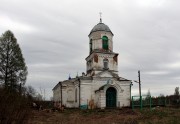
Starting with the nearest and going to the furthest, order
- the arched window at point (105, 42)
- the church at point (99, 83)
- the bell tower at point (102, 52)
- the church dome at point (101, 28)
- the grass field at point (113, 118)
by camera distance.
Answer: the grass field at point (113, 118) → the church at point (99, 83) → the bell tower at point (102, 52) → the arched window at point (105, 42) → the church dome at point (101, 28)

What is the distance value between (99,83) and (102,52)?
359 cm

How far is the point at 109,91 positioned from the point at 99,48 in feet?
16.8

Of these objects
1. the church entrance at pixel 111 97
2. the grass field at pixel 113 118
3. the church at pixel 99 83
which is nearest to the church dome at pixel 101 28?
the church at pixel 99 83

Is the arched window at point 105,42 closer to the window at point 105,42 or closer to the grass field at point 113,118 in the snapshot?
the window at point 105,42

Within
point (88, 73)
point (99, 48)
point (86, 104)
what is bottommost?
point (86, 104)

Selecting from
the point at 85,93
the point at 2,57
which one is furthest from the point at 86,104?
the point at 2,57

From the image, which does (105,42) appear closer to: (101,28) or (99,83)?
(101,28)

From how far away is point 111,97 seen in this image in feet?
104

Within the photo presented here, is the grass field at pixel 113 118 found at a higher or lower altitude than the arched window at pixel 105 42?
lower

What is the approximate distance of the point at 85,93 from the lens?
1232 inches

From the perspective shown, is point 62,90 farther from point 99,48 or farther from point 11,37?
point 11,37

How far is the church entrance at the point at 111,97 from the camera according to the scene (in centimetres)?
3155

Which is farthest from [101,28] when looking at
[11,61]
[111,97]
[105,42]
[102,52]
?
[11,61]

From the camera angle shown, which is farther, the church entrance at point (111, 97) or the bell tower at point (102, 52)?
the bell tower at point (102, 52)
